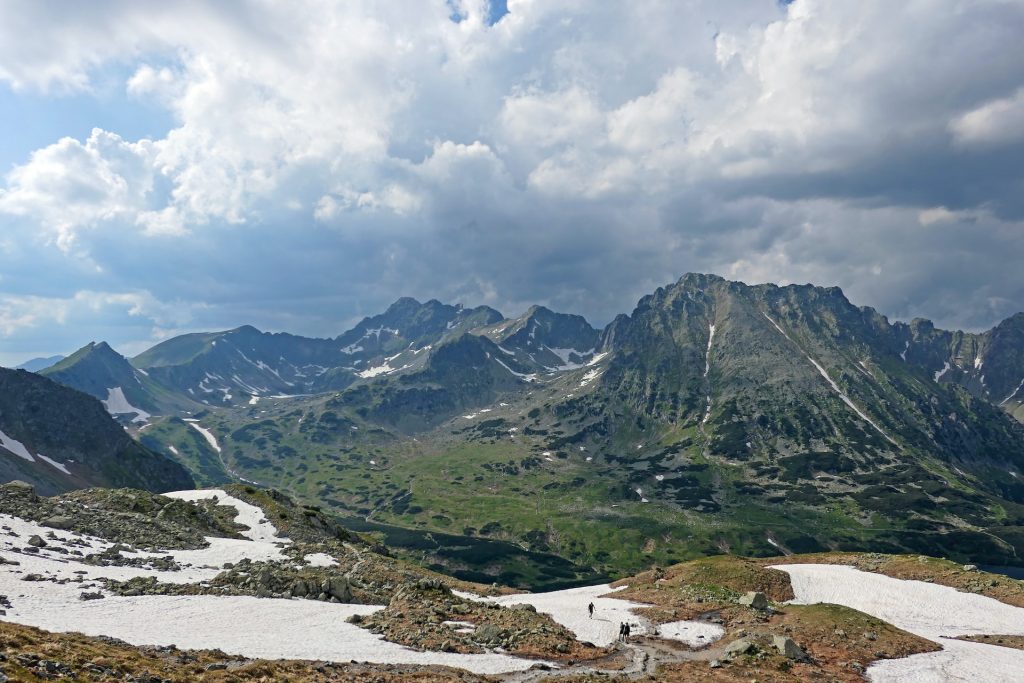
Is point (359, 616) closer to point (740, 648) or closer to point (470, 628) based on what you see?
point (470, 628)

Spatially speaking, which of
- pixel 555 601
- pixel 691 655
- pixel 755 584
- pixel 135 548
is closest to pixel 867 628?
pixel 691 655

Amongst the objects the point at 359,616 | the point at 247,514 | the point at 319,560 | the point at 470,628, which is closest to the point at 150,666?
the point at 359,616

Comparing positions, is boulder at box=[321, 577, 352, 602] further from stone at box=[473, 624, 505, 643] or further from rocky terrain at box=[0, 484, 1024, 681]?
stone at box=[473, 624, 505, 643]

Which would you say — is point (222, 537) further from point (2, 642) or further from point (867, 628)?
point (867, 628)

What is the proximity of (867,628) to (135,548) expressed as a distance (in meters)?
67.9

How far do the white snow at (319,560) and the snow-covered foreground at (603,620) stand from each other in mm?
15332

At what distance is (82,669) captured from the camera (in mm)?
21219

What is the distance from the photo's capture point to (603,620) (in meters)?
52.0

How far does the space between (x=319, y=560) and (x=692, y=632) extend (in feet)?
130

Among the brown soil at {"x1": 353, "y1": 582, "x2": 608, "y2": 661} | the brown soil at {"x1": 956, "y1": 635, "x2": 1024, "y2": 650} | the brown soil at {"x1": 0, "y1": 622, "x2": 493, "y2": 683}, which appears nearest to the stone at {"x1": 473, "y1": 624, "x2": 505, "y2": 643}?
the brown soil at {"x1": 353, "y1": 582, "x2": 608, "y2": 661}

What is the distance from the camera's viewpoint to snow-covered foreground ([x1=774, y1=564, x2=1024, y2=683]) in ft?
132

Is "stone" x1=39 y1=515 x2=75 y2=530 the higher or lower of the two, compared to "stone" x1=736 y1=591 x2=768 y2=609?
higher

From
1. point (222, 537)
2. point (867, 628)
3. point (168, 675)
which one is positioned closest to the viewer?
point (168, 675)

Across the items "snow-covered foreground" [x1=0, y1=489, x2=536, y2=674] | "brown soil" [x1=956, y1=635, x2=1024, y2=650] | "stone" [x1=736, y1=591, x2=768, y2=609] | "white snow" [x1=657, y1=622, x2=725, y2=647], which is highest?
"snow-covered foreground" [x1=0, y1=489, x2=536, y2=674]
